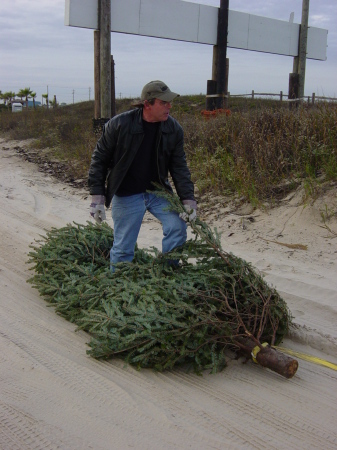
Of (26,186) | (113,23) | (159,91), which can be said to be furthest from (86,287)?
(113,23)

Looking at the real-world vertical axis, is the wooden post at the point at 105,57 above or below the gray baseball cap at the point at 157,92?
above

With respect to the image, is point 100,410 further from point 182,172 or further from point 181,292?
point 182,172

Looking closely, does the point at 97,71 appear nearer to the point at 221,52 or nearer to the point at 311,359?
the point at 221,52

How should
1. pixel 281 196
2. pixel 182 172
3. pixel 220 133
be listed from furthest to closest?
pixel 220 133 < pixel 281 196 < pixel 182 172

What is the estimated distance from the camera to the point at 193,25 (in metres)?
11.4

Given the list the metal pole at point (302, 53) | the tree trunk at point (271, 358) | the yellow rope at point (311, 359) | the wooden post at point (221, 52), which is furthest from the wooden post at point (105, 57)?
the tree trunk at point (271, 358)

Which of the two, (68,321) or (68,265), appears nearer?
(68,321)

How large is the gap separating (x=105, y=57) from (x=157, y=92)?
275 inches

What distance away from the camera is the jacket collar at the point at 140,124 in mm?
4422

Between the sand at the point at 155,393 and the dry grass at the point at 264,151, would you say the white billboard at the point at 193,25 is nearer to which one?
the dry grass at the point at 264,151

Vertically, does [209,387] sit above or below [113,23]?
below

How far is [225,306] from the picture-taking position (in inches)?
150

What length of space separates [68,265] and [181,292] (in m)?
1.45

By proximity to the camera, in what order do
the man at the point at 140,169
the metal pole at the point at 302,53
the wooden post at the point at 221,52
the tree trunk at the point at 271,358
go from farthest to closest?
the metal pole at the point at 302,53 < the wooden post at the point at 221,52 < the man at the point at 140,169 < the tree trunk at the point at 271,358
